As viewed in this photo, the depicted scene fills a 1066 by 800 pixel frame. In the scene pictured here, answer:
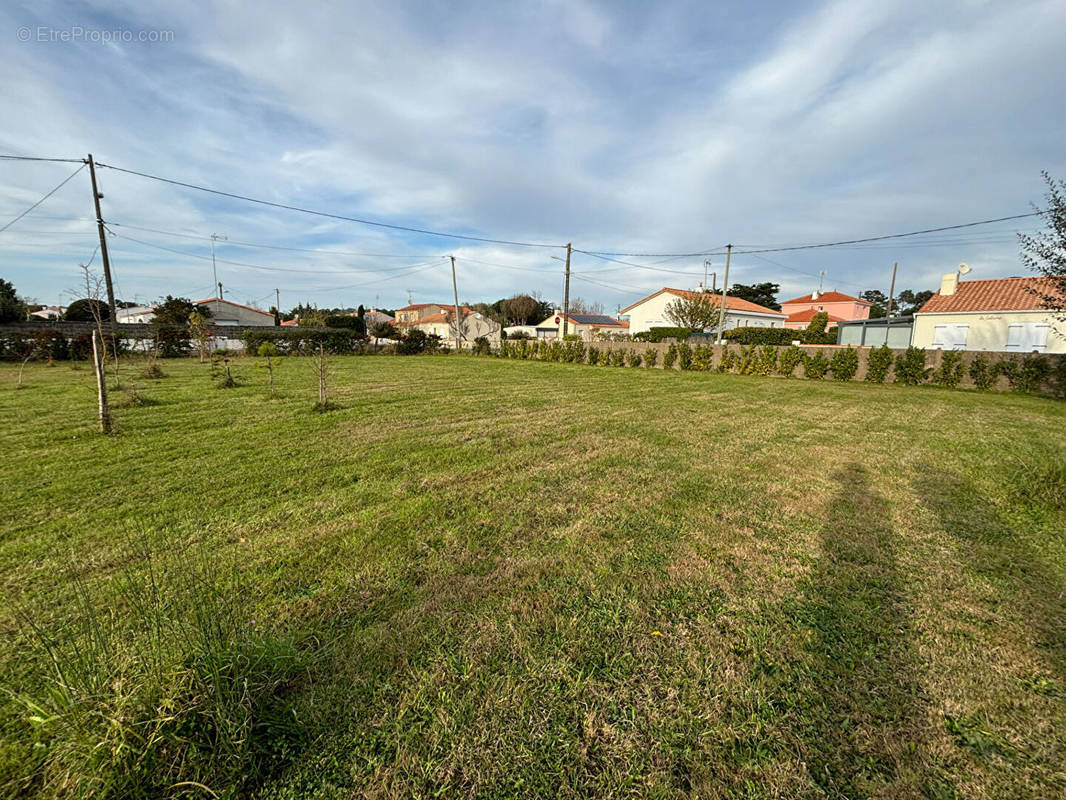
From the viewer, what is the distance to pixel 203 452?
4.92m

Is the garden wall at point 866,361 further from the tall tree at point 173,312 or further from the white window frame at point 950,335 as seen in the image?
A: the tall tree at point 173,312

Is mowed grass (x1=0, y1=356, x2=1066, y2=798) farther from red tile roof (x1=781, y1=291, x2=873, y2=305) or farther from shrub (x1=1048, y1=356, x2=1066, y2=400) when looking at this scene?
red tile roof (x1=781, y1=291, x2=873, y2=305)

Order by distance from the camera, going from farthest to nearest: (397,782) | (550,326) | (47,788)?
(550,326) < (397,782) < (47,788)

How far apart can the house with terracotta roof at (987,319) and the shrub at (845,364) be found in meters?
6.51

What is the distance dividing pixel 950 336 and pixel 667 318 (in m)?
20.3

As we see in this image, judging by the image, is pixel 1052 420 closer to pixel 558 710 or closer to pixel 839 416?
pixel 839 416

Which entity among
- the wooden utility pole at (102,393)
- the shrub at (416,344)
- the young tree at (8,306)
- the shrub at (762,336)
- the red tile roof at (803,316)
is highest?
the red tile roof at (803,316)

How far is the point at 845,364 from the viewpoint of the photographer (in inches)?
595

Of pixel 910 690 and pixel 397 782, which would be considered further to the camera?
pixel 910 690

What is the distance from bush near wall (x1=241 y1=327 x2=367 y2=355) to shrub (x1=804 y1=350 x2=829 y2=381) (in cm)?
2296

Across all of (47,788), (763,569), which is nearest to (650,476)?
(763,569)

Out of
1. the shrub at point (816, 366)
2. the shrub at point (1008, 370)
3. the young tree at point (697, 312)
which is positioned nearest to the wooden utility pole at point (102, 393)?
the shrub at point (816, 366)

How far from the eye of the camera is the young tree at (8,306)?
24.0 m

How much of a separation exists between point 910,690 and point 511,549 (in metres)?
2.13
